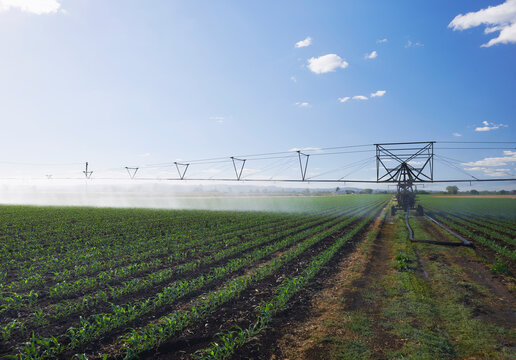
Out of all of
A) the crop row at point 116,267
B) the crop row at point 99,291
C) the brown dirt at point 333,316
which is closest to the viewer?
the brown dirt at point 333,316

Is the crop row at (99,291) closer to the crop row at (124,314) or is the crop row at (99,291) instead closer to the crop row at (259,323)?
the crop row at (124,314)

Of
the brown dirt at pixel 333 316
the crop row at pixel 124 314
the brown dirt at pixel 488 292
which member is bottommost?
the brown dirt at pixel 333 316

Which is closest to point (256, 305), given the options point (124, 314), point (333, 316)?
point (333, 316)

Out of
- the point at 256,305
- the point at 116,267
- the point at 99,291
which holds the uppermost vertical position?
the point at 99,291

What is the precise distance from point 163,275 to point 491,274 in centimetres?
1462

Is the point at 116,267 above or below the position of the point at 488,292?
below

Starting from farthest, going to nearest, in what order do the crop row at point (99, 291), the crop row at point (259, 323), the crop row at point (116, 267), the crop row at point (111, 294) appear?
1. the crop row at point (116, 267)
2. the crop row at point (99, 291)
3. the crop row at point (111, 294)
4. the crop row at point (259, 323)

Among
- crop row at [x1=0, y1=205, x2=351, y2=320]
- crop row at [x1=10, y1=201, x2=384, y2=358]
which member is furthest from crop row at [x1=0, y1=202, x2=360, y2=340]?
crop row at [x1=10, y1=201, x2=384, y2=358]

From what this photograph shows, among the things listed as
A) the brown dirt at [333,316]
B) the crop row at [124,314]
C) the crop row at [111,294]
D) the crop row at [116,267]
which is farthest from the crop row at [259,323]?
the crop row at [116,267]

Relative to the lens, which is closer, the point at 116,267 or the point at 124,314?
the point at 124,314

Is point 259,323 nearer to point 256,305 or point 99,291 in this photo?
point 256,305

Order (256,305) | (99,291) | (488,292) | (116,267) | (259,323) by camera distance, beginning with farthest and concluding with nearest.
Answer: (116,267), (488,292), (99,291), (256,305), (259,323)

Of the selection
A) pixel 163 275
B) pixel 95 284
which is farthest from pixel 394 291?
pixel 95 284

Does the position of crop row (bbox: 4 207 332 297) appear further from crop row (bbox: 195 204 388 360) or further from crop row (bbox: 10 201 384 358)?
crop row (bbox: 195 204 388 360)
